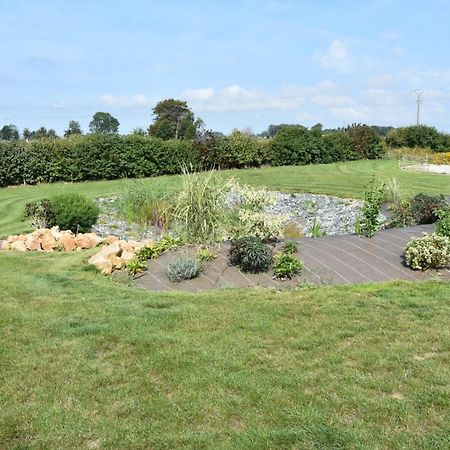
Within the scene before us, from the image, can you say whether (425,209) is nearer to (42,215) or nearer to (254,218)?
(254,218)

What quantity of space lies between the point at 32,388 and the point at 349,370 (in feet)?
7.16

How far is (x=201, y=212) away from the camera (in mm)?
7988

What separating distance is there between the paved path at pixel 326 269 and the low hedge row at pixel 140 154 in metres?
13.4

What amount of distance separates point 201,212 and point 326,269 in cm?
212

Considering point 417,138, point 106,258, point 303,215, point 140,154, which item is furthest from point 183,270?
point 417,138

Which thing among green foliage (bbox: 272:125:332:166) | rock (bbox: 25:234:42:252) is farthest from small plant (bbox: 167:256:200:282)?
green foliage (bbox: 272:125:332:166)

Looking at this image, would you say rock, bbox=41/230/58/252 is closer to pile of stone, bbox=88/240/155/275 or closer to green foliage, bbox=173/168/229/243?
pile of stone, bbox=88/240/155/275

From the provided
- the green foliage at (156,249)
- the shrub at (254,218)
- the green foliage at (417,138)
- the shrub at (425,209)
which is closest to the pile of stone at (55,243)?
the green foliage at (156,249)

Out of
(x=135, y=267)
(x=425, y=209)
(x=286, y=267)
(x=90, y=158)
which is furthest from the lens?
(x=90, y=158)

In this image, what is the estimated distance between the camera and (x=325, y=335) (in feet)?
14.8

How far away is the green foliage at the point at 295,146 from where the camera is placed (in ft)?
96.0

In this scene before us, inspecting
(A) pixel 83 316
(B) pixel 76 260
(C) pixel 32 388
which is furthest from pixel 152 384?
(B) pixel 76 260

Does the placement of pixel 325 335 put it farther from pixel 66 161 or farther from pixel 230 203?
pixel 66 161

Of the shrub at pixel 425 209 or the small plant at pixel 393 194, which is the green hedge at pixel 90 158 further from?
the shrub at pixel 425 209
